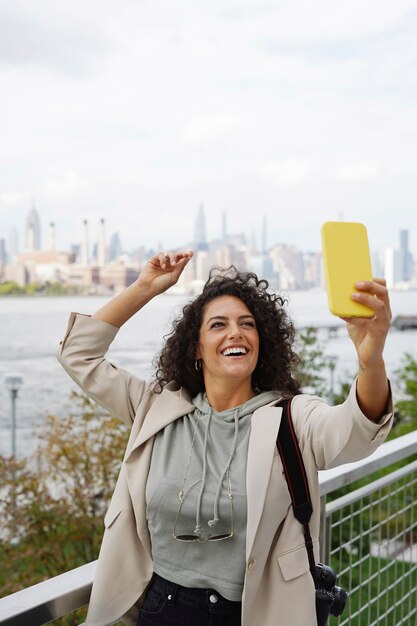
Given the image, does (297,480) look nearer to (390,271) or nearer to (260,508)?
(260,508)

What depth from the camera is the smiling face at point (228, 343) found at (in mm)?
1684

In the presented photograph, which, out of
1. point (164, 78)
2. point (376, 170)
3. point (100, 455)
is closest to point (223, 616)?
point (100, 455)

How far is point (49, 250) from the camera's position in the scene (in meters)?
61.0

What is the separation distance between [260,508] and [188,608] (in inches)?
10.3

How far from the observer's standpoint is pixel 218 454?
1.61 meters

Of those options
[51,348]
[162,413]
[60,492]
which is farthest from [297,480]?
[51,348]

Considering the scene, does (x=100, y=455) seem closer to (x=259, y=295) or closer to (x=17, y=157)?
(x=259, y=295)

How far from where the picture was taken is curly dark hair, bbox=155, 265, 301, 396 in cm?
178

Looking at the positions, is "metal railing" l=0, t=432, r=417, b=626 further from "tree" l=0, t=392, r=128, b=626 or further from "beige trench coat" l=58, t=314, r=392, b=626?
"tree" l=0, t=392, r=128, b=626

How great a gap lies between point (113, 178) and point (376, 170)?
3567 cm

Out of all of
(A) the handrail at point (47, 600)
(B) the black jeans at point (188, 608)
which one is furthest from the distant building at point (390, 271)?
(A) the handrail at point (47, 600)

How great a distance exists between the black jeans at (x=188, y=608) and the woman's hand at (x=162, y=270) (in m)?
0.66

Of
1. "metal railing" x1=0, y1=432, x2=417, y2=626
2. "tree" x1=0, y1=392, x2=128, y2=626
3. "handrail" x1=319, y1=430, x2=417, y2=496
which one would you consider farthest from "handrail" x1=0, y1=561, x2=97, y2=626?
"tree" x1=0, y1=392, x2=128, y2=626

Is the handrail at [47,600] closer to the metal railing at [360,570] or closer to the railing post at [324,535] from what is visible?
the metal railing at [360,570]
